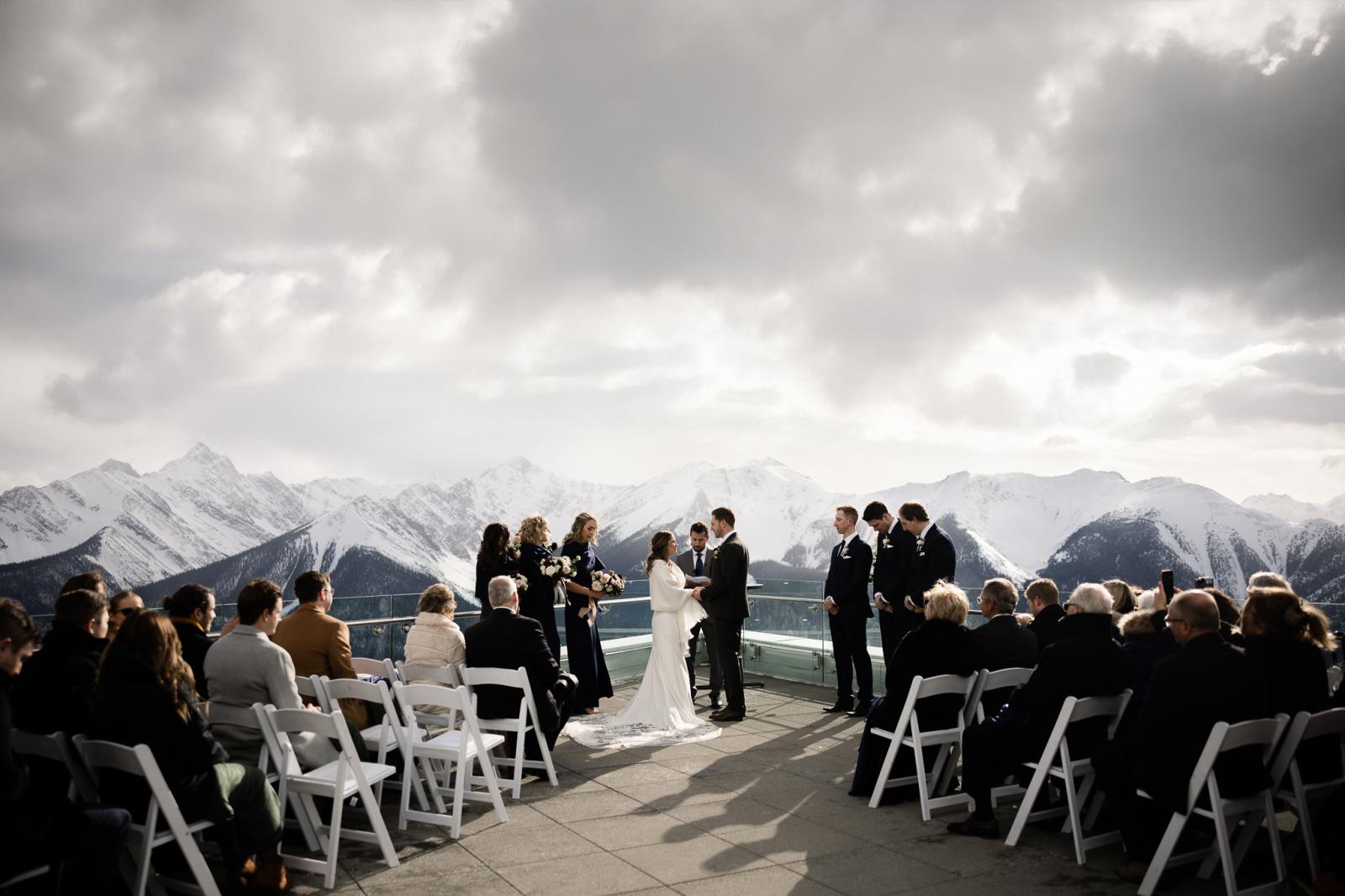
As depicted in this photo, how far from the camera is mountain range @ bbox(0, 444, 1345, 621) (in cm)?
8231

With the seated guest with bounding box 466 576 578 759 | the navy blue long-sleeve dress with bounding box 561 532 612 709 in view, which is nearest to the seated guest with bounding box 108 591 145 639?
the seated guest with bounding box 466 576 578 759

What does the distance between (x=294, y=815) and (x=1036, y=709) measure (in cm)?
423

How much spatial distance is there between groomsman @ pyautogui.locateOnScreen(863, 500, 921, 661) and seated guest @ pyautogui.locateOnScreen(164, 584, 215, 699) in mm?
5520

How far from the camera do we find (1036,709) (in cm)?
508

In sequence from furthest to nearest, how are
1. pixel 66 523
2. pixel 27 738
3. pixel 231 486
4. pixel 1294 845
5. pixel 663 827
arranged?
pixel 231 486
pixel 66 523
pixel 663 827
pixel 1294 845
pixel 27 738

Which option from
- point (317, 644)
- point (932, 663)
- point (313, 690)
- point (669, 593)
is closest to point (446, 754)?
point (313, 690)

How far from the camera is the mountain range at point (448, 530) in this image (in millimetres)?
82312

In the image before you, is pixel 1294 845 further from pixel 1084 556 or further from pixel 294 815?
pixel 1084 556

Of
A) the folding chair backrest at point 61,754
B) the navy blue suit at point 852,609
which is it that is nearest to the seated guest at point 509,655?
the folding chair backrest at point 61,754

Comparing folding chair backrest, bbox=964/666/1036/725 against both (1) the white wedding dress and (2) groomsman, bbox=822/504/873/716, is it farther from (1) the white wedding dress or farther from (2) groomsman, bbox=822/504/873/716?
(2) groomsman, bbox=822/504/873/716

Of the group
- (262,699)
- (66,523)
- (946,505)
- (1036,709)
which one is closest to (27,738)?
(262,699)

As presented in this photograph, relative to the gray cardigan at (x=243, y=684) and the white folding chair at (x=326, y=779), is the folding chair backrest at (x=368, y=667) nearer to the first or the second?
the white folding chair at (x=326, y=779)

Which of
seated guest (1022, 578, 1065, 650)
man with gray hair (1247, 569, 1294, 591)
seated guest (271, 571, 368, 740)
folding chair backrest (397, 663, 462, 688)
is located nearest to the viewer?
man with gray hair (1247, 569, 1294, 591)

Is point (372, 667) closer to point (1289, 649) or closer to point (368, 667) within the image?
point (368, 667)
